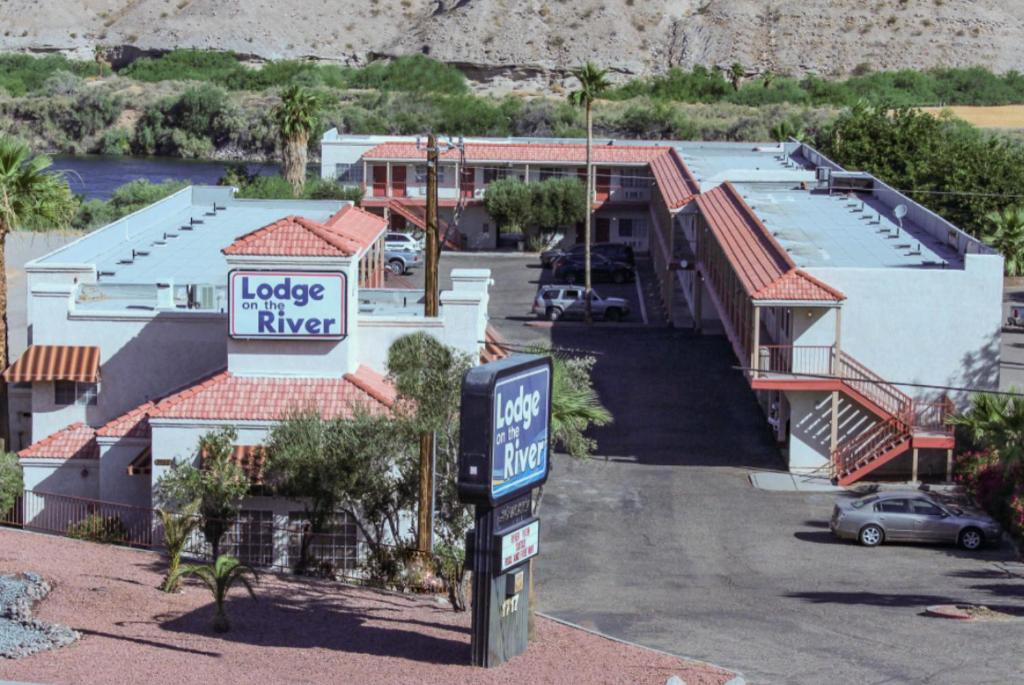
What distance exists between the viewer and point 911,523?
34688 millimetres

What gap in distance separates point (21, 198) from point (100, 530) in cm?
871

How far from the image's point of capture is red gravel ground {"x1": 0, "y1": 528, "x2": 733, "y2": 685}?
2227 cm

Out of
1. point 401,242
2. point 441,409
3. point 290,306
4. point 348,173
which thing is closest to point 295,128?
point 348,173

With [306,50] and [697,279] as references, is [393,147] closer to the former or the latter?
[697,279]

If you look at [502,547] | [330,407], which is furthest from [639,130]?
[502,547]

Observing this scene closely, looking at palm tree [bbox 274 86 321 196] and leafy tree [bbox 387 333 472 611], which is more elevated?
palm tree [bbox 274 86 321 196]

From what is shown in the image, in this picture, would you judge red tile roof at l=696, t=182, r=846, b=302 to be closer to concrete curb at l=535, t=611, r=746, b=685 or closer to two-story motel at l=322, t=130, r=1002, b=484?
two-story motel at l=322, t=130, r=1002, b=484

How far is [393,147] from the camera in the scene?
7806 cm

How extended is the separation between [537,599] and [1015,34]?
469 feet

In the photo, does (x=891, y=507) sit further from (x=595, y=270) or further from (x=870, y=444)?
(x=595, y=270)

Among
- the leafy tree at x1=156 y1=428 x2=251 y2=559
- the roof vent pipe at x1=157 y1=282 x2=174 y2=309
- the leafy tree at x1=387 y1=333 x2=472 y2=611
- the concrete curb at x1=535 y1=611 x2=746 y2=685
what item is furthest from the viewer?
the roof vent pipe at x1=157 y1=282 x2=174 y2=309

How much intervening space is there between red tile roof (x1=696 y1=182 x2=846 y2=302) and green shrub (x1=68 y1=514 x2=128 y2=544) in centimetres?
1585

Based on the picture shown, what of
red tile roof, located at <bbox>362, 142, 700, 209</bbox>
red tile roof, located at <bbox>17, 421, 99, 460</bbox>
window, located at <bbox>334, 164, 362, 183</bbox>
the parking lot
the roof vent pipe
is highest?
red tile roof, located at <bbox>362, 142, 700, 209</bbox>

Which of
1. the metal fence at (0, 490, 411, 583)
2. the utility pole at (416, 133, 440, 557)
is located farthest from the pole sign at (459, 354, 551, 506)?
the metal fence at (0, 490, 411, 583)
